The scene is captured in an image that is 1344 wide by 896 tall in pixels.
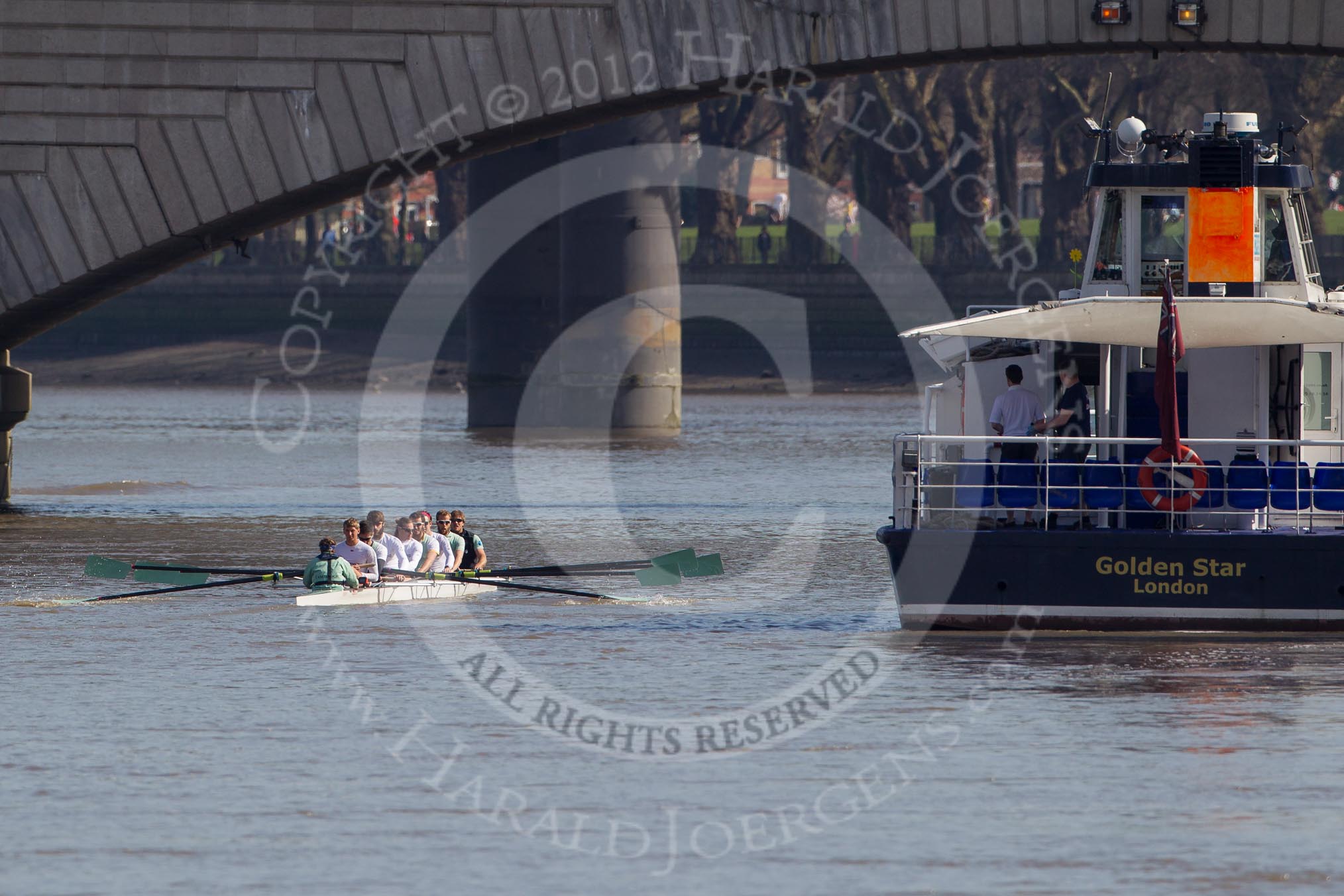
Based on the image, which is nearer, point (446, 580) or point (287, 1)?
point (446, 580)

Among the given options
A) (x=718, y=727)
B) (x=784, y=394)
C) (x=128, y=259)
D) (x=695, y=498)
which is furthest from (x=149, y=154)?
(x=784, y=394)

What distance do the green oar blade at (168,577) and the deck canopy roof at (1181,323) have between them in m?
11.0

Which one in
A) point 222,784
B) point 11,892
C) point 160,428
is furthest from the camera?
point 160,428

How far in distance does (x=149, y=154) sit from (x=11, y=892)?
79.7ft

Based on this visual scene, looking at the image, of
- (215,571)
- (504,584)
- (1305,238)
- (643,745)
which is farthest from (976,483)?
(215,571)

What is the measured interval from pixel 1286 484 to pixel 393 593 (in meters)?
11.7

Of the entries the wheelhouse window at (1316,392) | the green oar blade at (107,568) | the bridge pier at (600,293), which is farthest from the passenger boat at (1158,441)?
the bridge pier at (600,293)

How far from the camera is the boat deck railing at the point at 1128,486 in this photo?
76.4 feet

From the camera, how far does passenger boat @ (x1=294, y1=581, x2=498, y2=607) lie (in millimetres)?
28844

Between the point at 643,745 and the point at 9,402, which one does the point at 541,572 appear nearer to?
the point at 643,745

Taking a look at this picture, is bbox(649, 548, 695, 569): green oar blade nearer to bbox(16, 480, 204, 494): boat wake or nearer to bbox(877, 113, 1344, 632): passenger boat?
bbox(877, 113, 1344, 632): passenger boat

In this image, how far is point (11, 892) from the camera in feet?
47.7

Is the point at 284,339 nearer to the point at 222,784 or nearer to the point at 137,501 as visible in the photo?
the point at 137,501

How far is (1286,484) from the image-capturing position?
23.5 m
